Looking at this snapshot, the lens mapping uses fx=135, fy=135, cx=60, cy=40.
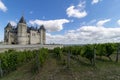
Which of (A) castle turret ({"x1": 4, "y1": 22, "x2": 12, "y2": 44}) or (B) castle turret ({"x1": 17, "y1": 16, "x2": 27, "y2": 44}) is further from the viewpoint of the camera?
(A) castle turret ({"x1": 4, "y1": 22, "x2": 12, "y2": 44})

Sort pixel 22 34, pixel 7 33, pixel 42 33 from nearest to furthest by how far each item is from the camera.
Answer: pixel 22 34 → pixel 7 33 → pixel 42 33

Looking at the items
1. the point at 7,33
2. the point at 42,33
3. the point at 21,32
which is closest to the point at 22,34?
the point at 21,32

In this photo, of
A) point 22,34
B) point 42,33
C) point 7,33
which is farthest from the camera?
point 42,33

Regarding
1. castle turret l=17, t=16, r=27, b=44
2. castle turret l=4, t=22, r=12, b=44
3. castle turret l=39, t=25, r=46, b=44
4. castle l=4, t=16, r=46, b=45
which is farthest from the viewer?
castle turret l=39, t=25, r=46, b=44

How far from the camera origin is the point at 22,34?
5681 centimetres

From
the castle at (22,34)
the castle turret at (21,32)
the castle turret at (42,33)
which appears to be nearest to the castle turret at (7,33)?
the castle at (22,34)

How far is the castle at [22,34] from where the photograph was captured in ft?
187

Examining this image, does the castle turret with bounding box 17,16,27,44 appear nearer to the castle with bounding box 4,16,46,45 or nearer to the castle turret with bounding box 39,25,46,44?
the castle with bounding box 4,16,46,45

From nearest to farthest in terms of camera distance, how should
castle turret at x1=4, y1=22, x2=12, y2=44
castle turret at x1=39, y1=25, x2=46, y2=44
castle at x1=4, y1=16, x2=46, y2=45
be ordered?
castle at x1=4, y1=16, x2=46, y2=45, castle turret at x1=4, y1=22, x2=12, y2=44, castle turret at x1=39, y1=25, x2=46, y2=44

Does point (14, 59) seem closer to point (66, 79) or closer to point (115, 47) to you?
point (66, 79)

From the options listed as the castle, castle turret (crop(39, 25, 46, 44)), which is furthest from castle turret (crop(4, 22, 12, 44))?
castle turret (crop(39, 25, 46, 44))

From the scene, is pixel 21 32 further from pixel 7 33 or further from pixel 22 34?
pixel 7 33

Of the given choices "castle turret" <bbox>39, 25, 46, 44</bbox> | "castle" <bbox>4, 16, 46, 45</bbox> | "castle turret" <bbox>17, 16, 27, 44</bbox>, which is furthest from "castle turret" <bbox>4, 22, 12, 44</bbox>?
"castle turret" <bbox>39, 25, 46, 44</bbox>

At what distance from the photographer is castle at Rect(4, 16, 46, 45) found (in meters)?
56.9
